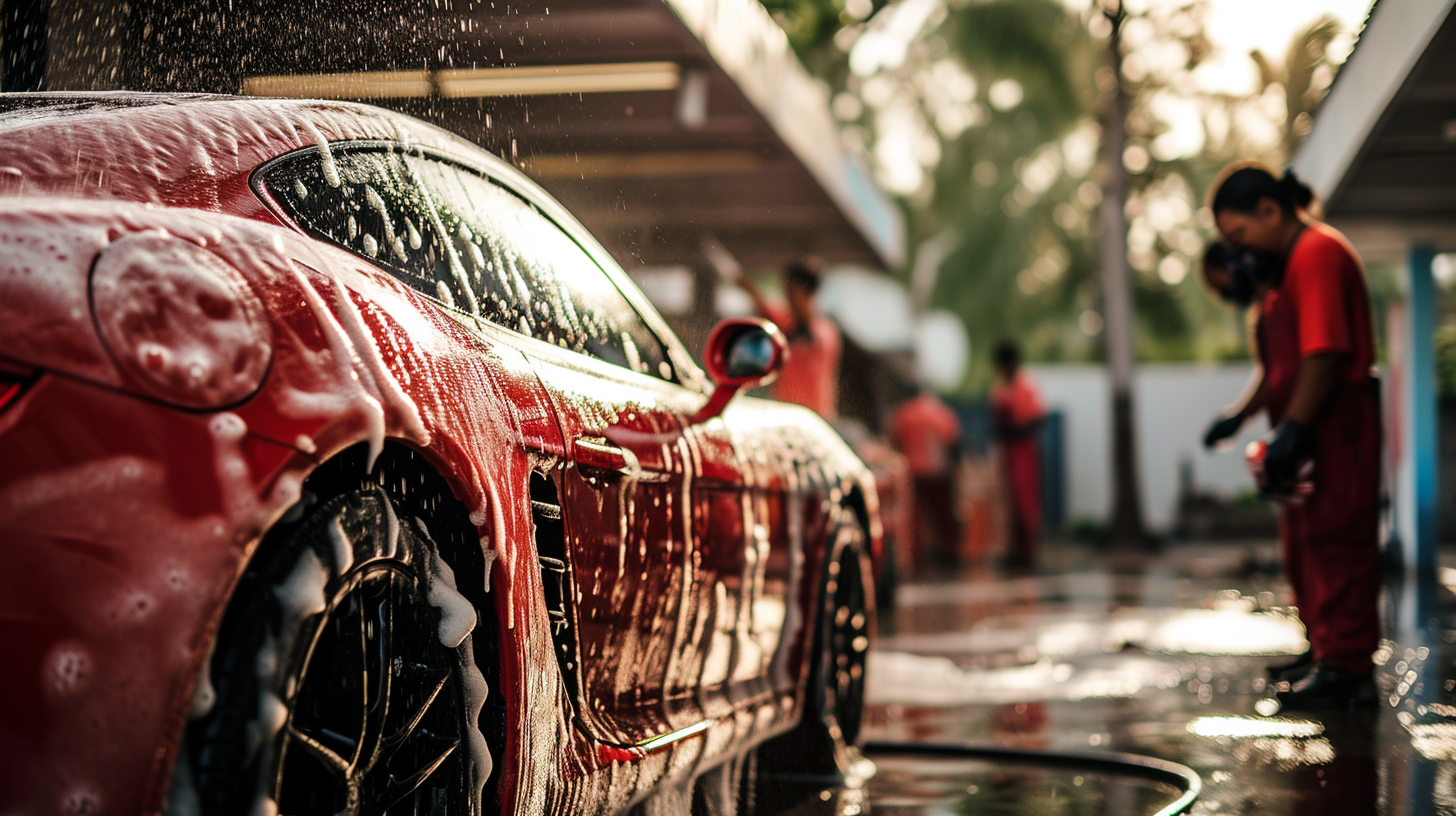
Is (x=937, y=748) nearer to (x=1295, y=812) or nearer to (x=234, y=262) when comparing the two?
(x=1295, y=812)

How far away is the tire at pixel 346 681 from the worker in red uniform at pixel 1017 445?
13.9m

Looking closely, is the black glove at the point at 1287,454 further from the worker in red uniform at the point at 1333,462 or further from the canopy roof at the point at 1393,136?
the canopy roof at the point at 1393,136

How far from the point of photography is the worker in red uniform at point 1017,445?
15.9 m

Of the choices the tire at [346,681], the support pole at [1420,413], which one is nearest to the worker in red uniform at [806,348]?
the tire at [346,681]

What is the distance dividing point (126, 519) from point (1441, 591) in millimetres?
11298

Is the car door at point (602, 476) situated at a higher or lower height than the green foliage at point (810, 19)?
lower

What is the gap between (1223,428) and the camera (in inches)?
251

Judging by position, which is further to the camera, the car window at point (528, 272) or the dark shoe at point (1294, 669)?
the dark shoe at point (1294, 669)

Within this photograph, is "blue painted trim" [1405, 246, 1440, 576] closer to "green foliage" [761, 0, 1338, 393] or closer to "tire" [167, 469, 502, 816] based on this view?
"tire" [167, 469, 502, 816]

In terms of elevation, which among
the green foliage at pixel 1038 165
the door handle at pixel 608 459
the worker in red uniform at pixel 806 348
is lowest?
the door handle at pixel 608 459

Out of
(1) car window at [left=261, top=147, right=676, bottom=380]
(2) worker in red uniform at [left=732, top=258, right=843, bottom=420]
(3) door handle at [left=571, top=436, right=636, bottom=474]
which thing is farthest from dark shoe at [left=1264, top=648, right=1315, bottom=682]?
(3) door handle at [left=571, top=436, right=636, bottom=474]

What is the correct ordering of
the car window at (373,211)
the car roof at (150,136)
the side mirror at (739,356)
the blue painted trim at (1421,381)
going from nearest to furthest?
the car roof at (150,136)
the car window at (373,211)
the side mirror at (739,356)
the blue painted trim at (1421,381)

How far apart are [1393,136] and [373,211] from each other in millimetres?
8832

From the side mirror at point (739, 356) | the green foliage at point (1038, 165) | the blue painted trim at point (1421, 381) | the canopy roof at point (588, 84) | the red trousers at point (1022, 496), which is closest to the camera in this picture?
the side mirror at point (739, 356)
